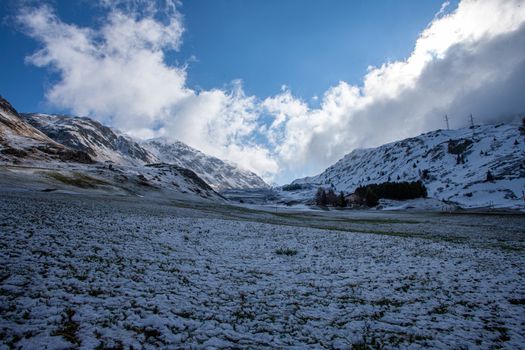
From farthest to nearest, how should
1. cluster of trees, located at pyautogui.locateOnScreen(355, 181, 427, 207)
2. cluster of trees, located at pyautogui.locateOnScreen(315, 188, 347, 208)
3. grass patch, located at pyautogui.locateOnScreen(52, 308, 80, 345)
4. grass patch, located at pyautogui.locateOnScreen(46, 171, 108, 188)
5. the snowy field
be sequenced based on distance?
cluster of trees, located at pyautogui.locateOnScreen(315, 188, 347, 208)
cluster of trees, located at pyautogui.locateOnScreen(355, 181, 427, 207)
grass patch, located at pyautogui.locateOnScreen(46, 171, 108, 188)
the snowy field
grass patch, located at pyautogui.locateOnScreen(52, 308, 80, 345)

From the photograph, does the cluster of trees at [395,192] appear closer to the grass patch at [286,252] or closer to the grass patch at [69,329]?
the grass patch at [286,252]

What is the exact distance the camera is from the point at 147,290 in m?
12.8

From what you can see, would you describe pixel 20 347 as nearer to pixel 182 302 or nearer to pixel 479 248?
pixel 182 302

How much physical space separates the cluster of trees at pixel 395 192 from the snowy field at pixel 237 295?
139355mm

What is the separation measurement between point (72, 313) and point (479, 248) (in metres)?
32.5

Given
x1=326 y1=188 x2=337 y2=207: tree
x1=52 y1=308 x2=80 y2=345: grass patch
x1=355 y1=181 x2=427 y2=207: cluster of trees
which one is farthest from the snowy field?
x1=326 y1=188 x2=337 y2=207: tree

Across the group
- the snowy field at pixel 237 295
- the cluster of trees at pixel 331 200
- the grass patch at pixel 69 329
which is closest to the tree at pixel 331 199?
the cluster of trees at pixel 331 200

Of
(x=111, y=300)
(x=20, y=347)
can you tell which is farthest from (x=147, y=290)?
(x=20, y=347)

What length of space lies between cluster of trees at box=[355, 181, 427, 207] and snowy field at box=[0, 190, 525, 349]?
457 ft

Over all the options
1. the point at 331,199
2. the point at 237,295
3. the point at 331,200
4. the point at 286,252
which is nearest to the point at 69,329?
the point at 237,295

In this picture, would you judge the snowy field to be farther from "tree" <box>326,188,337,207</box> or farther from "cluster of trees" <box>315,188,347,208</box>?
"tree" <box>326,188,337,207</box>

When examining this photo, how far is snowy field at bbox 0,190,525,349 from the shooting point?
31.1ft

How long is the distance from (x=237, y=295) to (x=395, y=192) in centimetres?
16213

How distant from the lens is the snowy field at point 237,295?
31.1 feet
